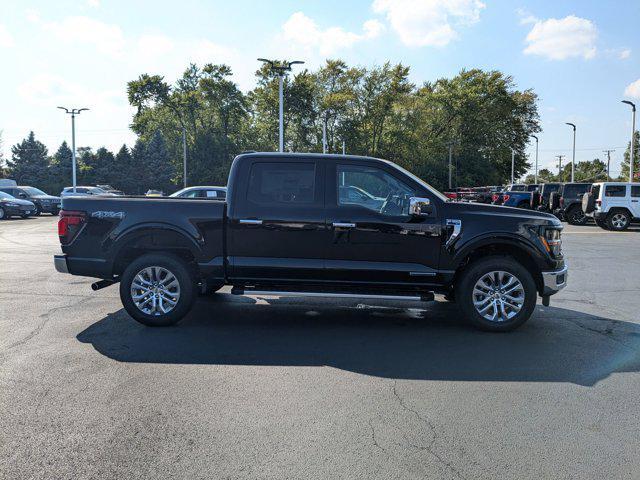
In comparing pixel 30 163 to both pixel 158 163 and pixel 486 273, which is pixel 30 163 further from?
pixel 486 273

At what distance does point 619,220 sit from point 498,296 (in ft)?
59.8

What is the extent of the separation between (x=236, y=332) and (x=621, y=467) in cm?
411

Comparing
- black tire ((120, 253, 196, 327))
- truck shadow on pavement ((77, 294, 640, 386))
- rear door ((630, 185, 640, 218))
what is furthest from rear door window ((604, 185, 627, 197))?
black tire ((120, 253, 196, 327))

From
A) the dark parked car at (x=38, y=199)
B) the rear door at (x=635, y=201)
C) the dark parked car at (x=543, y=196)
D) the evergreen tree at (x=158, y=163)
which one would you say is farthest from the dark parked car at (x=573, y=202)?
the evergreen tree at (x=158, y=163)

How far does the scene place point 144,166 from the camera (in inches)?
2579

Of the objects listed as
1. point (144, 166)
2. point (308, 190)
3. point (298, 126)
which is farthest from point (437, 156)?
point (308, 190)

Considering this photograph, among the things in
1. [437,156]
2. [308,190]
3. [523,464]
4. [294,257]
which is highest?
[437,156]

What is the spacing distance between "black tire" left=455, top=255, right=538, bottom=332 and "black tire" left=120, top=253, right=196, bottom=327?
322 cm

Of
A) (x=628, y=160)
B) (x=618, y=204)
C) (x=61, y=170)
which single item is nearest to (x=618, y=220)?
(x=618, y=204)

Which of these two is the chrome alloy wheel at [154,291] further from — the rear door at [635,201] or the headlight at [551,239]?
the rear door at [635,201]

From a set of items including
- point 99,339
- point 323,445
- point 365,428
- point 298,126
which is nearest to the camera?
point 323,445

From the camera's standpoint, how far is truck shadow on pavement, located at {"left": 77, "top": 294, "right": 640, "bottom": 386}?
16.7 ft

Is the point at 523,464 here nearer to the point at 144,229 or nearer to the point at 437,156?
the point at 144,229

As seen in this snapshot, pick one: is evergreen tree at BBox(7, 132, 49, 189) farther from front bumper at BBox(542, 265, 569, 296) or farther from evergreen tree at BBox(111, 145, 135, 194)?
front bumper at BBox(542, 265, 569, 296)
